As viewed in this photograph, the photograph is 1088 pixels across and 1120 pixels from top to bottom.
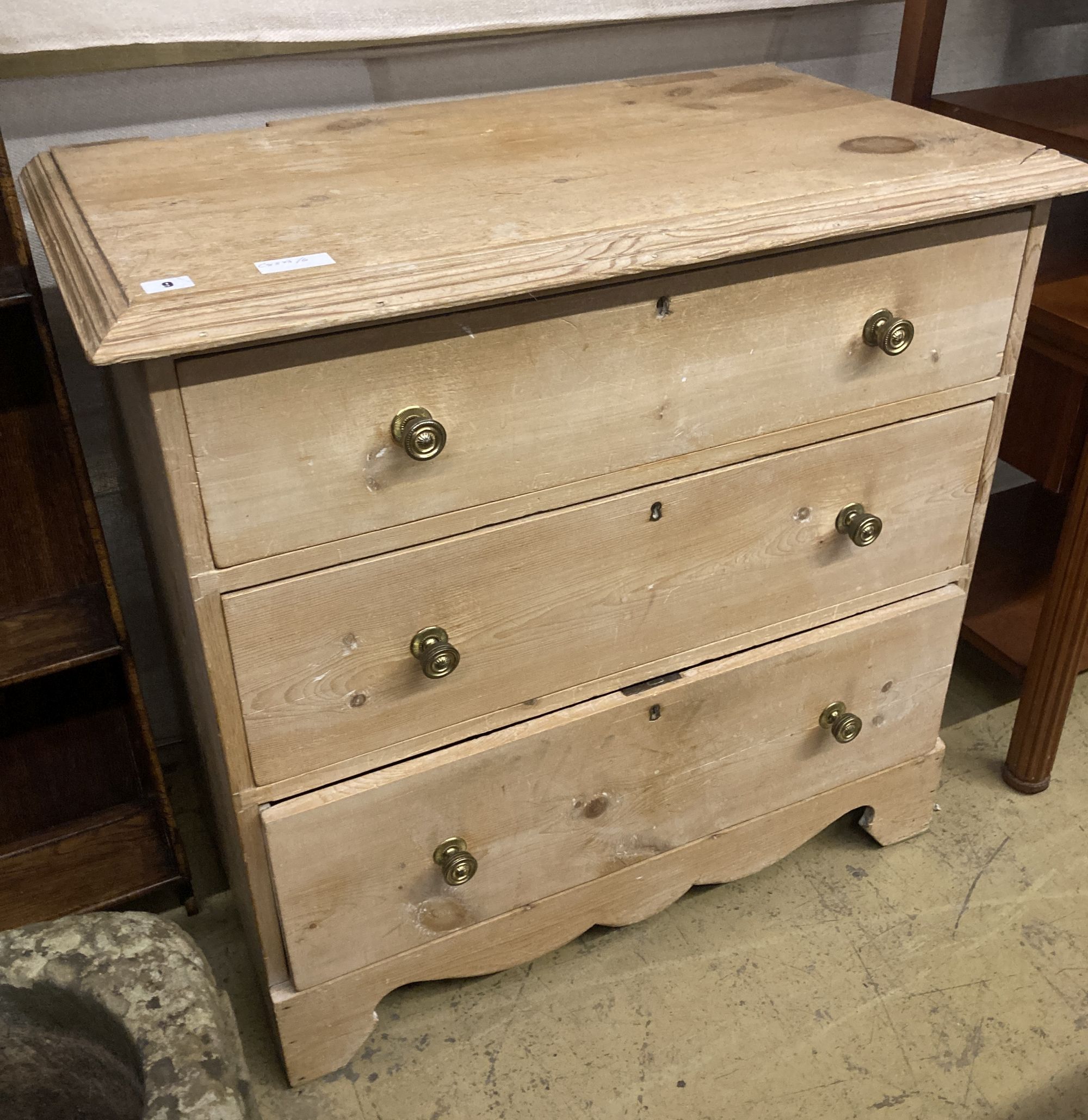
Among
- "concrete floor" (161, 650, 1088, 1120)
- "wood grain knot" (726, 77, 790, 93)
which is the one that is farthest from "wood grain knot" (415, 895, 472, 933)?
"wood grain knot" (726, 77, 790, 93)

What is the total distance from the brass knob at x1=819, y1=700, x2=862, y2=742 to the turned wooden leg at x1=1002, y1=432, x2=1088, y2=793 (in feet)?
1.19

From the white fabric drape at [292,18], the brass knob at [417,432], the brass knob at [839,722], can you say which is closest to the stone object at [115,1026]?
the brass knob at [417,432]

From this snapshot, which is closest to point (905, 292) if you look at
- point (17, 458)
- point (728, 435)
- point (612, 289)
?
point (728, 435)

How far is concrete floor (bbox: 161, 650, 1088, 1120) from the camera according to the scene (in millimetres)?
1316

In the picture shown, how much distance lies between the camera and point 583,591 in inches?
45.4

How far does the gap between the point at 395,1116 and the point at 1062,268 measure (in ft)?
4.53

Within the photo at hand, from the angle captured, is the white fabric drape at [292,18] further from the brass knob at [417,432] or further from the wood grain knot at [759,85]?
the brass knob at [417,432]

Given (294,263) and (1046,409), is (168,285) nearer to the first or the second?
(294,263)

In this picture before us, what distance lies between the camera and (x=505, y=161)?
1.14 meters

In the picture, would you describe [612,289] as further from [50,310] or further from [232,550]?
[50,310]

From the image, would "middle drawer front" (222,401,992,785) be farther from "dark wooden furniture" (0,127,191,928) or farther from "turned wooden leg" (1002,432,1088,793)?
"dark wooden furniture" (0,127,191,928)

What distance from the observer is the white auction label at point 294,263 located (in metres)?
0.89

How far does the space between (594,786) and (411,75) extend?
0.94 m

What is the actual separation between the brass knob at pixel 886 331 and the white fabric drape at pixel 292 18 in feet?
2.10
